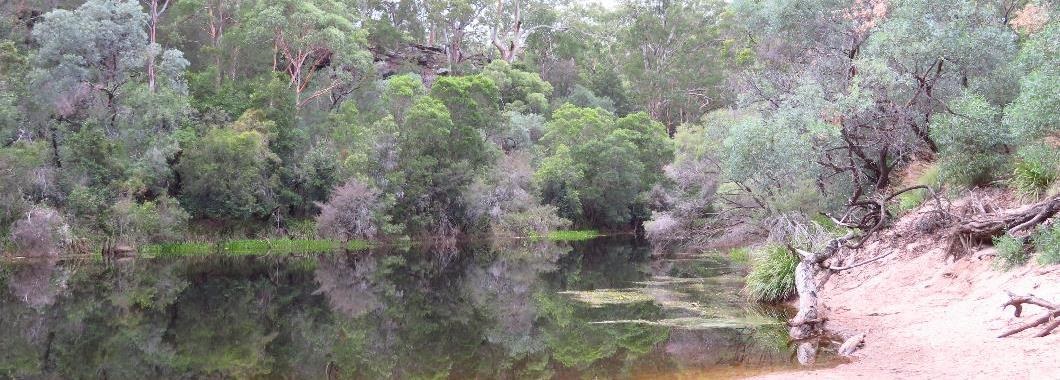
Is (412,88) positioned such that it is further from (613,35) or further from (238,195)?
(613,35)

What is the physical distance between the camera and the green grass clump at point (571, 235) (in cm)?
4969

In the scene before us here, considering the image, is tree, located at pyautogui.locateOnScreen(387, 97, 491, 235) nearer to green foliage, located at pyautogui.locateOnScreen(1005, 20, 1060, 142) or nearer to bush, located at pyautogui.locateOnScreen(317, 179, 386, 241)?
bush, located at pyautogui.locateOnScreen(317, 179, 386, 241)

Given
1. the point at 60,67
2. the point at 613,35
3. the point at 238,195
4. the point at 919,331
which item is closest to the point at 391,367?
the point at 919,331

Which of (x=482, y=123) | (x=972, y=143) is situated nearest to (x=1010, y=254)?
(x=972, y=143)

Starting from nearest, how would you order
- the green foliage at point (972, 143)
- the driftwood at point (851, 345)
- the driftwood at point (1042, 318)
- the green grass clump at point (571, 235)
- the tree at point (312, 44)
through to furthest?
1. the driftwood at point (1042, 318)
2. the driftwood at point (851, 345)
3. the green foliage at point (972, 143)
4. the tree at point (312, 44)
5. the green grass clump at point (571, 235)

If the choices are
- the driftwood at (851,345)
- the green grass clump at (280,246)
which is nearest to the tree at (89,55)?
the green grass clump at (280,246)

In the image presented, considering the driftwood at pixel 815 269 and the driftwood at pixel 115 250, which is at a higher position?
the driftwood at pixel 815 269

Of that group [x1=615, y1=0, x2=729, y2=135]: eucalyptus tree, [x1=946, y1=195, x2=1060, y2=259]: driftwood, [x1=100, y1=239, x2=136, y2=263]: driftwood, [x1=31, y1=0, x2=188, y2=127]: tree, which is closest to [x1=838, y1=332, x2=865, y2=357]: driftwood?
[x1=946, y1=195, x2=1060, y2=259]: driftwood

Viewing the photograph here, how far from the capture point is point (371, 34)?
187 feet

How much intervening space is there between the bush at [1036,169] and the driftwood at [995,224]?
955 millimetres

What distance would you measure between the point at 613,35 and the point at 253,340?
62394mm

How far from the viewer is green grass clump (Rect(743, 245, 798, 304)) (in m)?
16.5

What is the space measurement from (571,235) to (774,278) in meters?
35.5

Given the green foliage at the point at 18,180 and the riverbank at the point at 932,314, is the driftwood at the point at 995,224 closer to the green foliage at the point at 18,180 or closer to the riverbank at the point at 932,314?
the riverbank at the point at 932,314
